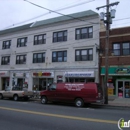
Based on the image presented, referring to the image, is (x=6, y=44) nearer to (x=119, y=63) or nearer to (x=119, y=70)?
(x=119, y=63)

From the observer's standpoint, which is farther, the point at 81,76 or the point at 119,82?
the point at 81,76

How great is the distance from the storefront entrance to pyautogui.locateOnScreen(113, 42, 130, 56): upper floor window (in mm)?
3175

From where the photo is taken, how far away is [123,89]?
20672 millimetres

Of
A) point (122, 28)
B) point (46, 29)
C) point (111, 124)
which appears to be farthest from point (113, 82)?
point (111, 124)

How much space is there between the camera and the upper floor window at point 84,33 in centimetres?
2325

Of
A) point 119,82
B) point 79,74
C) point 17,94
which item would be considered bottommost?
point 17,94

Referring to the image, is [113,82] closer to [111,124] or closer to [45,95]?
[45,95]

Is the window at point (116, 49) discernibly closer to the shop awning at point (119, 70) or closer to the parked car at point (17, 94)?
the shop awning at point (119, 70)

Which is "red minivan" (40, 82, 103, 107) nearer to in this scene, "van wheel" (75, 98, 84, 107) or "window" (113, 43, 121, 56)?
"van wheel" (75, 98, 84, 107)

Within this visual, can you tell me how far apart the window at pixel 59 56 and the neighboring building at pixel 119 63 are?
551cm

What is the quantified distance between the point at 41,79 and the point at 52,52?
14.3 feet

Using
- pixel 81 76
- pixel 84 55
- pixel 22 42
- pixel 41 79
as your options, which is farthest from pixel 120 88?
pixel 22 42

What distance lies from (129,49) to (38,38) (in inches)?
530

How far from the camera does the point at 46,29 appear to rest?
88.8 feet
